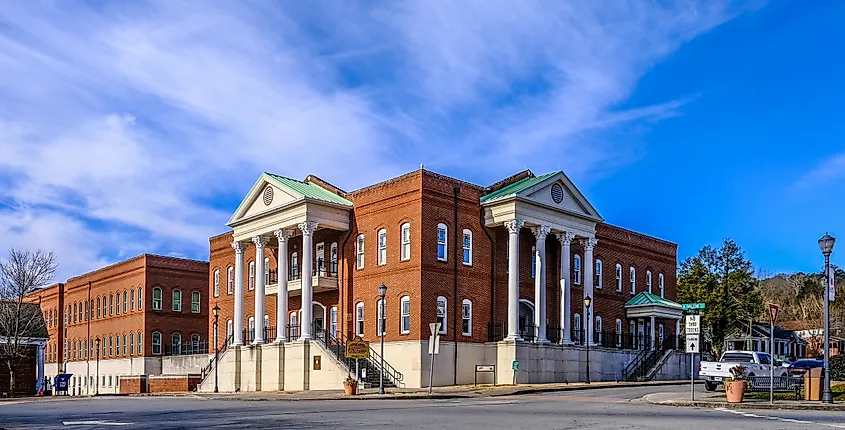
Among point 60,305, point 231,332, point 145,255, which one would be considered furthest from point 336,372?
point 60,305

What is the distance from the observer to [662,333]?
56.6m

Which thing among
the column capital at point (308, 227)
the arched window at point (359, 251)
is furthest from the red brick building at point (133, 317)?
the column capital at point (308, 227)

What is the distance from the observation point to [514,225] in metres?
43.4

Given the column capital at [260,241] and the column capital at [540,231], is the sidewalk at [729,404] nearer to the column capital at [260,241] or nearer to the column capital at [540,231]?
the column capital at [540,231]

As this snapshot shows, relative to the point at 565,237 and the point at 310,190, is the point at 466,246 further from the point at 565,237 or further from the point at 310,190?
the point at 310,190

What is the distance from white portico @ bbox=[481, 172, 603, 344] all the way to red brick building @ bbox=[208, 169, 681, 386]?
67 millimetres

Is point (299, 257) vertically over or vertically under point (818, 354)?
over

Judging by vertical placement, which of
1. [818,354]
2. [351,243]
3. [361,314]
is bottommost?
[818,354]

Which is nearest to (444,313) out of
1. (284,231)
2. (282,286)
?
(282,286)

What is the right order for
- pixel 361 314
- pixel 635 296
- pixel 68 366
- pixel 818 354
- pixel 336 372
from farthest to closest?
pixel 818 354 → pixel 68 366 → pixel 635 296 → pixel 361 314 → pixel 336 372

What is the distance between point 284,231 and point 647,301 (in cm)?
2182

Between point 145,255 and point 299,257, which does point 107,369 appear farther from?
point 299,257

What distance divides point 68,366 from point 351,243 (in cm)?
4235

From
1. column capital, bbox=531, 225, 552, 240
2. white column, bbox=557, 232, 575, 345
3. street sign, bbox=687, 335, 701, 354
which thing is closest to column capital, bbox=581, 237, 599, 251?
white column, bbox=557, 232, 575, 345
